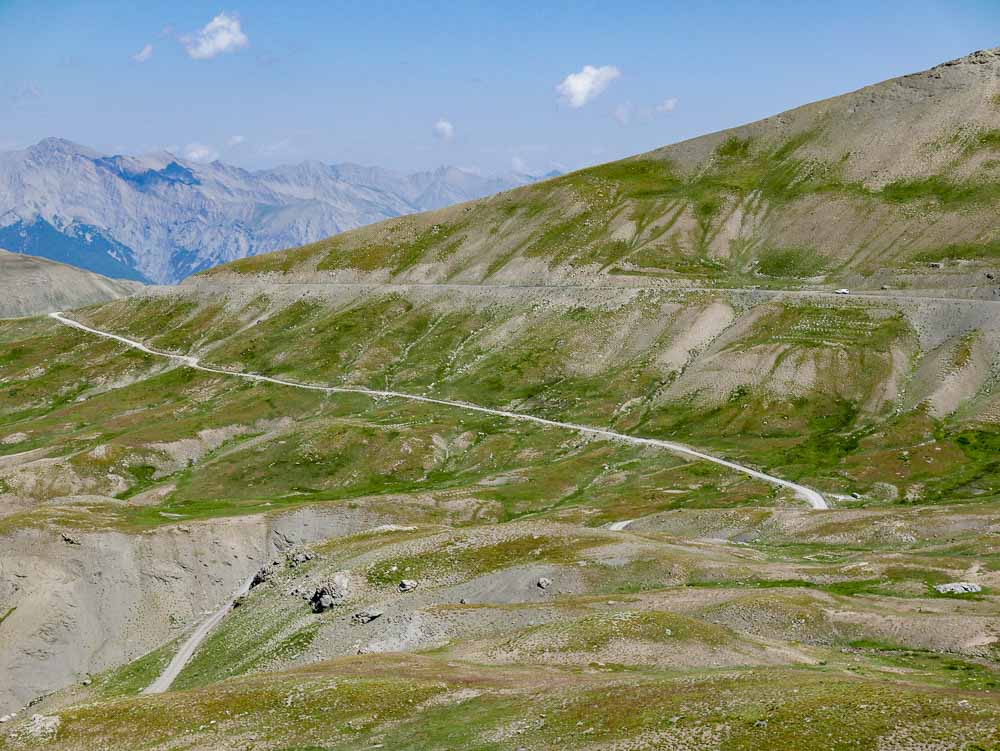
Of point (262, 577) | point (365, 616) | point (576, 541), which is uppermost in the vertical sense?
point (262, 577)

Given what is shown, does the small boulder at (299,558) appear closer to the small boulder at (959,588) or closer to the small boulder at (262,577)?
the small boulder at (262,577)

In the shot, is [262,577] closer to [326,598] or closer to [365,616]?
[326,598]

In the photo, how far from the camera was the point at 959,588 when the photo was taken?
68000mm

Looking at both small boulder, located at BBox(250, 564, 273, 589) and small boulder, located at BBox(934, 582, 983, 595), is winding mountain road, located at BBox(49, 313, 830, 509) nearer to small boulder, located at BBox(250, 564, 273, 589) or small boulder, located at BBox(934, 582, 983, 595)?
small boulder, located at BBox(934, 582, 983, 595)

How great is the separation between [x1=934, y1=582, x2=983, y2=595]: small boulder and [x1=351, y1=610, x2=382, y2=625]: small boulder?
47569 mm

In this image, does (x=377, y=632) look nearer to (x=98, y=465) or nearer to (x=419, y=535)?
(x=419, y=535)

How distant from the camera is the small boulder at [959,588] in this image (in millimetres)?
67500

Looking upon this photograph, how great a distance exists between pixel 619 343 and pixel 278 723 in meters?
149

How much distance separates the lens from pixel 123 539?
104 metres

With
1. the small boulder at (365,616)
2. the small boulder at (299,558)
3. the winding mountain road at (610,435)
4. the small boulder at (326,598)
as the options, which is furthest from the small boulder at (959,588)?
the small boulder at (299,558)

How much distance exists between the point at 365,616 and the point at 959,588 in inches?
1962

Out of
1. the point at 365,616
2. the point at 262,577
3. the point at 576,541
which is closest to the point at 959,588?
the point at 576,541

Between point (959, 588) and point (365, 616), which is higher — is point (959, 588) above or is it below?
below

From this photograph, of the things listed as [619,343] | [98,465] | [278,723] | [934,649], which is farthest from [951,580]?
[98,465]
